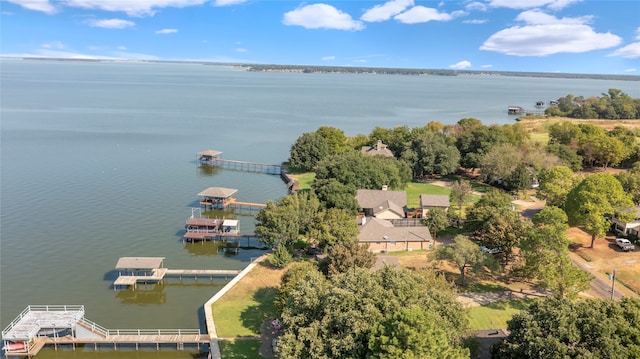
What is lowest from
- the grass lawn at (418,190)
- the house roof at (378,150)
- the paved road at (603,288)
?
the paved road at (603,288)

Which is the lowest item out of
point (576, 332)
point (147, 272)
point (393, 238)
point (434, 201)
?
point (147, 272)

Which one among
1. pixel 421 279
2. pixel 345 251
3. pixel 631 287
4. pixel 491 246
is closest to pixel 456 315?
pixel 421 279

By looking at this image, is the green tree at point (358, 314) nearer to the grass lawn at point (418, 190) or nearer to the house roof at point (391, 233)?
the house roof at point (391, 233)

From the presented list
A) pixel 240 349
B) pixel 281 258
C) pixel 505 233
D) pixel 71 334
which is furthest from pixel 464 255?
pixel 71 334

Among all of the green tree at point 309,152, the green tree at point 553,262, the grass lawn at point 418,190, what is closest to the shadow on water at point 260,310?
the green tree at point 553,262

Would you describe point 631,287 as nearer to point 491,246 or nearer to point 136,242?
point 491,246

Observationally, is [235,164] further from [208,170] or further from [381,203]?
[381,203]

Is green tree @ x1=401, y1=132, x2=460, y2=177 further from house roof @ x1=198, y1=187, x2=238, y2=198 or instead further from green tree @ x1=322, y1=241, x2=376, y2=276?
green tree @ x1=322, y1=241, x2=376, y2=276
